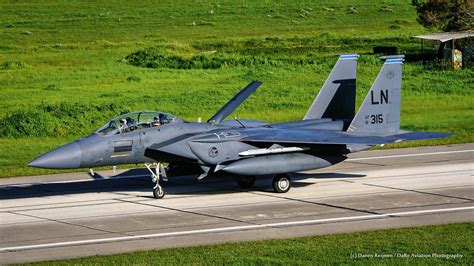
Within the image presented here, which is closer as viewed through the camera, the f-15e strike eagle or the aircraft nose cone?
the aircraft nose cone

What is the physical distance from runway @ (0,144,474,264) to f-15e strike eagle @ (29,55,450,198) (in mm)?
843

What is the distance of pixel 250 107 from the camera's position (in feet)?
147

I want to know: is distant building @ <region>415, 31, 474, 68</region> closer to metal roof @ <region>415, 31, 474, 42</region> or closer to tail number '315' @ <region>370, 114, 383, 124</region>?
metal roof @ <region>415, 31, 474, 42</region>

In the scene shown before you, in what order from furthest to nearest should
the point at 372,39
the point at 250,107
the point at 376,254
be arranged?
the point at 372,39 < the point at 250,107 < the point at 376,254

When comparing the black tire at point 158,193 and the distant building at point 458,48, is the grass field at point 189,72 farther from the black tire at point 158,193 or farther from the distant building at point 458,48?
the black tire at point 158,193

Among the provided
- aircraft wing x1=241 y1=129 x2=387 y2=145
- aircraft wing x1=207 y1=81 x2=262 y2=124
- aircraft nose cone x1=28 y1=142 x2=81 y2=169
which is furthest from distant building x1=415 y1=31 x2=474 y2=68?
aircraft nose cone x1=28 y1=142 x2=81 y2=169

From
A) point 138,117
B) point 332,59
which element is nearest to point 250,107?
point 332,59

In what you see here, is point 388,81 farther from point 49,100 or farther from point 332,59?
point 332,59

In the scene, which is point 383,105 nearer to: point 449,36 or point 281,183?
point 281,183

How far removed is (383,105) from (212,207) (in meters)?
6.92

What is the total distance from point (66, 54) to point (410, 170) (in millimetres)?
39409

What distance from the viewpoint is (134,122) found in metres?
26.6

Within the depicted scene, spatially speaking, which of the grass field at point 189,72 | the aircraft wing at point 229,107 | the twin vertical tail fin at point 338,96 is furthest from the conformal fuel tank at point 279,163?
the grass field at point 189,72

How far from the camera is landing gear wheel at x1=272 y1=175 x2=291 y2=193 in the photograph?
27375 mm
